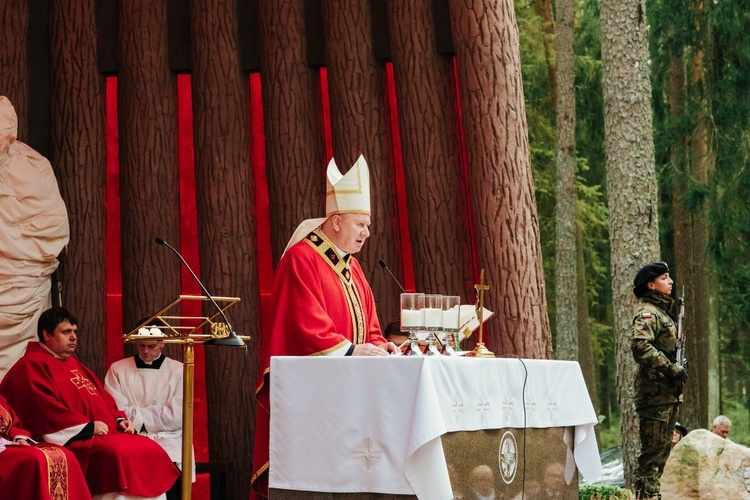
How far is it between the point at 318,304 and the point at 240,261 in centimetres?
291

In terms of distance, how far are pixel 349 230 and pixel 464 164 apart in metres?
2.76

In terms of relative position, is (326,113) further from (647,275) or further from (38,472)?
(38,472)

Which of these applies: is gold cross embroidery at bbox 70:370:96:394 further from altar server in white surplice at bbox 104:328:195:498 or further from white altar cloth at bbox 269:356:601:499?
white altar cloth at bbox 269:356:601:499

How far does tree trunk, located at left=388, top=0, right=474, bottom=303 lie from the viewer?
8219 millimetres

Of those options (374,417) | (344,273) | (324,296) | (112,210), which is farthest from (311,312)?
(112,210)

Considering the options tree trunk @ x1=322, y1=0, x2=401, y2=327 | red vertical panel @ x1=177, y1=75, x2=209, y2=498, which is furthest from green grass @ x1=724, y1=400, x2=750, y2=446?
red vertical panel @ x1=177, y1=75, x2=209, y2=498

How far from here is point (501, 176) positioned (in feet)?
26.3

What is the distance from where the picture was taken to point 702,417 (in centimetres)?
1648

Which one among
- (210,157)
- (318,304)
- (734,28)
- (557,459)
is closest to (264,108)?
(210,157)

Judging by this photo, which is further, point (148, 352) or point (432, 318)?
point (148, 352)

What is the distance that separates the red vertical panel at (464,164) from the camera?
8.26 m

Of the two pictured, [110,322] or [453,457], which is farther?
[110,322]

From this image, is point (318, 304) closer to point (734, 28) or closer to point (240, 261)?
point (240, 261)

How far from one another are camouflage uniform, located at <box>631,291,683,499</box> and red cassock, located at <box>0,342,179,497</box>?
3.39 meters
